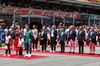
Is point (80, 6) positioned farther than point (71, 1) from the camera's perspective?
Yes

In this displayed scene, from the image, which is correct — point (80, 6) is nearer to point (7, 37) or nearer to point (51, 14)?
point (51, 14)

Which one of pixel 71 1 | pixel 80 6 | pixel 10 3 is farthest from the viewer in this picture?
pixel 80 6

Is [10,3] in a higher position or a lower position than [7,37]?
higher

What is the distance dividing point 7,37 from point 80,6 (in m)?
41.3

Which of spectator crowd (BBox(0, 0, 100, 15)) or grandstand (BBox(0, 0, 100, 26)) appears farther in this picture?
spectator crowd (BBox(0, 0, 100, 15))

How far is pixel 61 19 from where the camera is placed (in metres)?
23.3

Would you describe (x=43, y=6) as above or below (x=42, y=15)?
above

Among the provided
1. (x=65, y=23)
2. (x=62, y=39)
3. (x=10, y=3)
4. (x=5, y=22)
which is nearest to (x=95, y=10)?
(x=10, y=3)

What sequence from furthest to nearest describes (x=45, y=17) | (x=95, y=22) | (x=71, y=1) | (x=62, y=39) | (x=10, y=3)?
(x=71, y=1), (x=10, y=3), (x=95, y=22), (x=45, y=17), (x=62, y=39)

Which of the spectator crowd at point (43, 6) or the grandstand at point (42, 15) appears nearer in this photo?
the grandstand at point (42, 15)

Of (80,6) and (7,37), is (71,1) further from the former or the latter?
(7,37)

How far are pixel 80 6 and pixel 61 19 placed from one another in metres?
30.3

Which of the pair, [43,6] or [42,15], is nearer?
[42,15]

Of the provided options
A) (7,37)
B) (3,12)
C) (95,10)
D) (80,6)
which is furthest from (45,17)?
(95,10)
